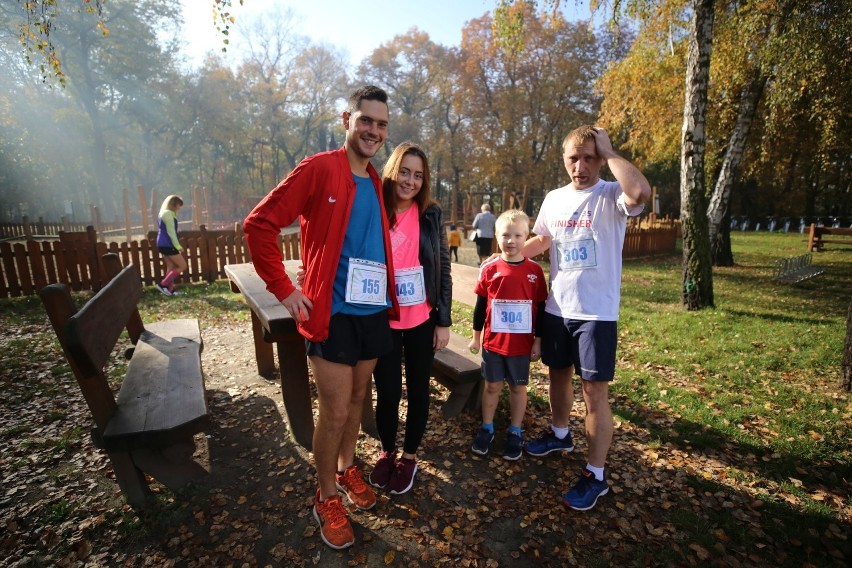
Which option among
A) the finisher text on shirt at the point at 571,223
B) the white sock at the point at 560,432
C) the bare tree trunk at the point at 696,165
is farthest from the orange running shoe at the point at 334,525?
the bare tree trunk at the point at 696,165

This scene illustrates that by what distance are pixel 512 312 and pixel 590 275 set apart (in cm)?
60

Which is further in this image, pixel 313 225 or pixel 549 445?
pixel 549 445

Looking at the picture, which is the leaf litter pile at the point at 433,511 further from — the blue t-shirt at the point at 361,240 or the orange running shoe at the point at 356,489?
the blue t-shirt at the point at 361,240

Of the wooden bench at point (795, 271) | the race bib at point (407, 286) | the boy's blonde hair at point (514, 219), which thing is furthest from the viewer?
the wooden bench at point (795, 271)

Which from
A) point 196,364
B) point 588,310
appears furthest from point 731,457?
point 196,364

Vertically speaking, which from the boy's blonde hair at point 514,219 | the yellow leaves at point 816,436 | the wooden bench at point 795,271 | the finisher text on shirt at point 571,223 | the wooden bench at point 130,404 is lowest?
the yellow leaves at point 816,436

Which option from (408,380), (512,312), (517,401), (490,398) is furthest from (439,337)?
(517,401)

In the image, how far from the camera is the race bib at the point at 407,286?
2385mm

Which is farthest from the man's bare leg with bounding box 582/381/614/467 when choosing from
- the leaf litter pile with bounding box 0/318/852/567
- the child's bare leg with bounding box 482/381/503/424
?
the child's bare leg with bounding box 482/381/503/424

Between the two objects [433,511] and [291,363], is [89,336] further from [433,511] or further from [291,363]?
[433,511]

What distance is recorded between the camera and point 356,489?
2.59 m

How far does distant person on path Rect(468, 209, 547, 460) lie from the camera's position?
2.88 meters

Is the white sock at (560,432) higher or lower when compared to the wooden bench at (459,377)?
lower

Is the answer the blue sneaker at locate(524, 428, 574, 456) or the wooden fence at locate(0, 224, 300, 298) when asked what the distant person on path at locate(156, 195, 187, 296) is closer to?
the wooden fence at locate(0, 224, 300, 298)
